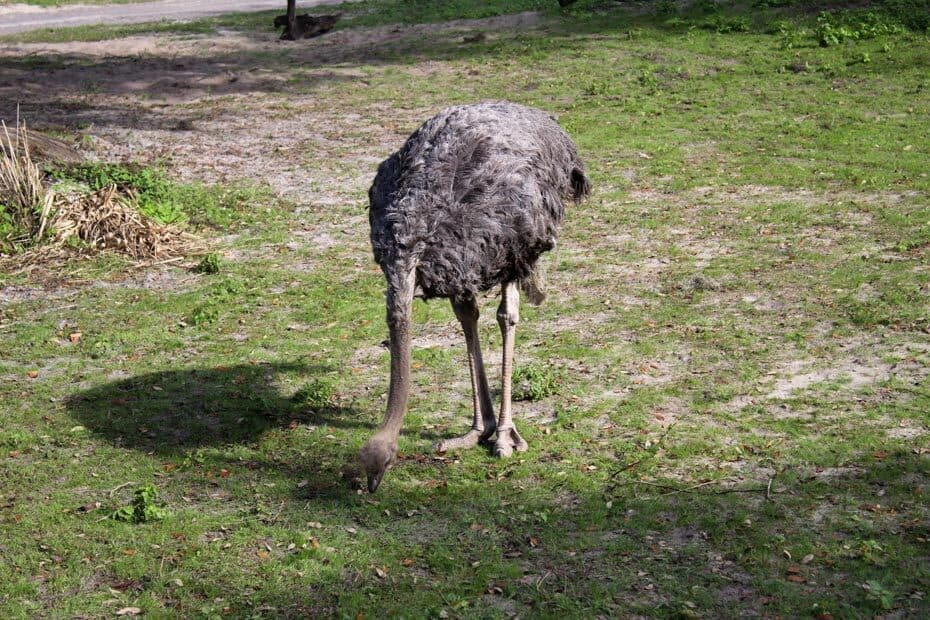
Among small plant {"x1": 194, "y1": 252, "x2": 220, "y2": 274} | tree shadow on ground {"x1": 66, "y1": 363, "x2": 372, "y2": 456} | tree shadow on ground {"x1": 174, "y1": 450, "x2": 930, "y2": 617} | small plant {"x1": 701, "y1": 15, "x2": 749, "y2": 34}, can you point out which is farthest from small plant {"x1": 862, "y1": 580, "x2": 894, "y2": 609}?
small plant {"x1": 701, "y1": 15, "x2": 749, "y2": 34}

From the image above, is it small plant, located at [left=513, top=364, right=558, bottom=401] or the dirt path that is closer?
small plant, located at [left=513, top=364, right=558, bottom=401]

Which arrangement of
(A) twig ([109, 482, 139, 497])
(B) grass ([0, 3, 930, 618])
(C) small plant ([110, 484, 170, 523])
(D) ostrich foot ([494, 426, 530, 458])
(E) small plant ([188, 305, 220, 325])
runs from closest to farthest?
(B) grass ([0, 3, 930, 618]) → (C) small plant ([110, 484, 170, 523]) → (A) twig ([109, 482, 139, 497]) → (D) ostrich foot ([494, 426, 530, 458]) → (E) small plant ([188, 305, 220, 325])

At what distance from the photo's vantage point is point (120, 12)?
30.5 meters

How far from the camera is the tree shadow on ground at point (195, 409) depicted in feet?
24.3

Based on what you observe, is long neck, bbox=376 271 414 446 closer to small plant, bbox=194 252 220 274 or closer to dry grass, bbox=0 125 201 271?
small plant, bbox=194 252 220 274

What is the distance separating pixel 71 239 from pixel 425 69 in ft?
31.6

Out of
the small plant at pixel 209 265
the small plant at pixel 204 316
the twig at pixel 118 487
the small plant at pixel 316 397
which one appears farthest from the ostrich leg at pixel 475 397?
the small plant at pixel 209 265

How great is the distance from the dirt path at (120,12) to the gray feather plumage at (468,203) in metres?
22.3

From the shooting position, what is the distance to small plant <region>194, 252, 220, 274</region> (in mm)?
10703

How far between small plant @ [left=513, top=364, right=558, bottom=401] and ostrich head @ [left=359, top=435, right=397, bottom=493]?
241 centimetres

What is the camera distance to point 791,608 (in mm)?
5148

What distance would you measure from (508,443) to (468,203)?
1699mm

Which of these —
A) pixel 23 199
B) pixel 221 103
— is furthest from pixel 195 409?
pixel 221 103

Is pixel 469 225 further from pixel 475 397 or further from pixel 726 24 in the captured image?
pixel 726 24
